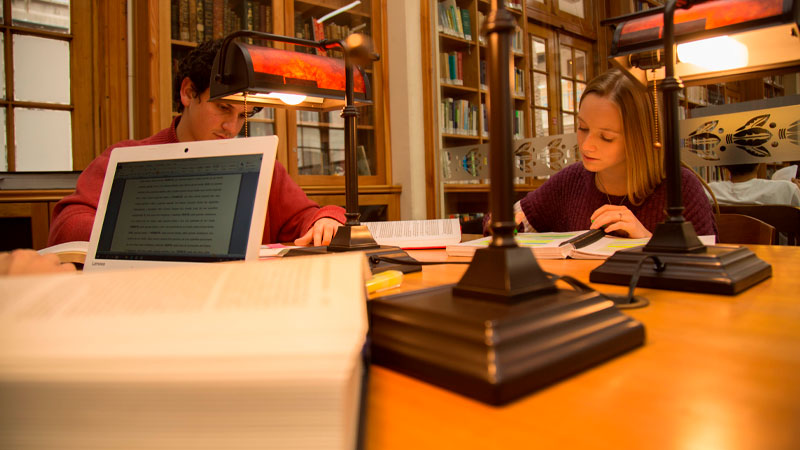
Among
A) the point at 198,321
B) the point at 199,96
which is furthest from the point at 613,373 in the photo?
the point at 199,96

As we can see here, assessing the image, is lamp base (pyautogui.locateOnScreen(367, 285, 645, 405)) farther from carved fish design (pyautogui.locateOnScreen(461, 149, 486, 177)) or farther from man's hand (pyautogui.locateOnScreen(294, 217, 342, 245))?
carved fish design (pyautogui.locateOnScreen(461, 149, 486, 177))

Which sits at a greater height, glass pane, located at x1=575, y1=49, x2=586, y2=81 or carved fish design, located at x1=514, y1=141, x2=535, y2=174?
glass pane, located at x1=575, y1=49, x2=586, y2=81

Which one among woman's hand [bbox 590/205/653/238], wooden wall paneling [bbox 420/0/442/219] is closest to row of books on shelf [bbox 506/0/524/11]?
wooden wall paneling [bbox 420/0/442/219]

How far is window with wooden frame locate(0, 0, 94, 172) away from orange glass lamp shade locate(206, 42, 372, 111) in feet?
6.08

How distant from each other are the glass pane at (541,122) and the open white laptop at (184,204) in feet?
9.90

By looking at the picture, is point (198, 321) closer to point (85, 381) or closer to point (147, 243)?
point (85, 381)

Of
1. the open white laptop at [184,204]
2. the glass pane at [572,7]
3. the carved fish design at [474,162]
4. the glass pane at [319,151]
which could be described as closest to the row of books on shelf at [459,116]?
the carved fish design at [474,162]

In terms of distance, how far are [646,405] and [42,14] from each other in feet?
10.0

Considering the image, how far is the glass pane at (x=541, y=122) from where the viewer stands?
3.57 meters

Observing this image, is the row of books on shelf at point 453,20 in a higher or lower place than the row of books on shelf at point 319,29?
higher

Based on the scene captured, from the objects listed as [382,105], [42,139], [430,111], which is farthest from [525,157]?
[42,139]

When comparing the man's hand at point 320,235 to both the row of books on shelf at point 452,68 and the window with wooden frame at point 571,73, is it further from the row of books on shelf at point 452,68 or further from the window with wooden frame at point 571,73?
the window with wooden frame at point 571,73

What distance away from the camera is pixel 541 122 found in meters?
3.58

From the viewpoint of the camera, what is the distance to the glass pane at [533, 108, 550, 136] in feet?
11.7
